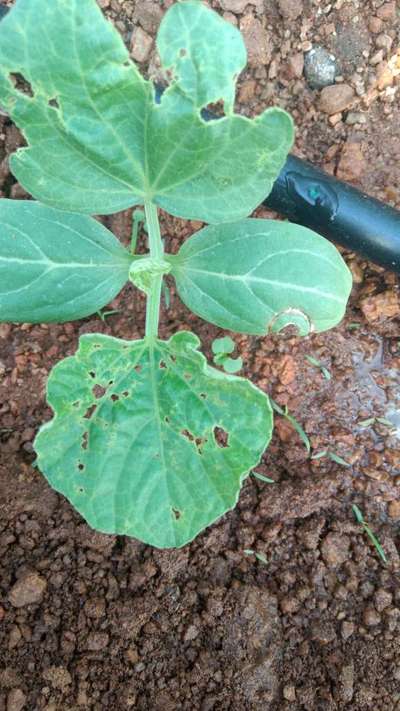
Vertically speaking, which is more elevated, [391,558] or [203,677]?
[391,558]

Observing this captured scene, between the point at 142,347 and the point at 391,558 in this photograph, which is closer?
the point at 142,347

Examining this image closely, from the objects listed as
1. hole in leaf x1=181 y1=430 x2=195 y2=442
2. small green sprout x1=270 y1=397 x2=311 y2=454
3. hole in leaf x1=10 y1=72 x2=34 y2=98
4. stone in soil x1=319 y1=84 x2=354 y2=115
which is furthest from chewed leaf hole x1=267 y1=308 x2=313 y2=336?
hole in leaf x1=10 y1=72 x2=34 y2=98

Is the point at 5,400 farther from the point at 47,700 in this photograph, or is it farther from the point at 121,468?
the point at 47,700

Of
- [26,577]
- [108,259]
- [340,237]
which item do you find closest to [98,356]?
[108,259]

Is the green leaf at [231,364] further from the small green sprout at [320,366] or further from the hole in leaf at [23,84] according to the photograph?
the hole in leaf at [23,84]

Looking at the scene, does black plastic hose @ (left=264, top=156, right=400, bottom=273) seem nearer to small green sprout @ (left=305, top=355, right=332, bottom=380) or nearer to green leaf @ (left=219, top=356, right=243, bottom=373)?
small green sprout @ (left=305, top=355, right=332, bottom=380)

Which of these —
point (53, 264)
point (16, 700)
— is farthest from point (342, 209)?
point (16, 700)
